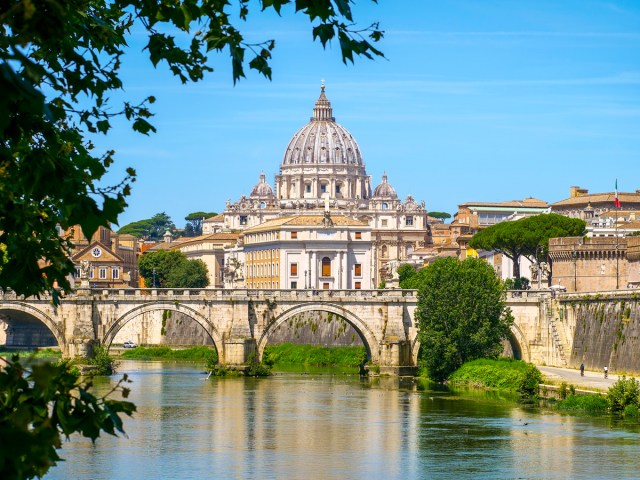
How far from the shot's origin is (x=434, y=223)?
197250 millimetres

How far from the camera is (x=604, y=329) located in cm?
5356

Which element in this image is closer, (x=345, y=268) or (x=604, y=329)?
(x=604, y=329)

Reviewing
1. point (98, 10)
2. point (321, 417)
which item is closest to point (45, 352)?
point (321, 417)

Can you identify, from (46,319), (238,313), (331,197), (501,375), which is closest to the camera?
(501,375)

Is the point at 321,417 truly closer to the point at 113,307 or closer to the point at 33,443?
the point at 113,307

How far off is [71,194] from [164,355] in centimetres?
7393

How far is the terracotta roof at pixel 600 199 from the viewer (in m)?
133

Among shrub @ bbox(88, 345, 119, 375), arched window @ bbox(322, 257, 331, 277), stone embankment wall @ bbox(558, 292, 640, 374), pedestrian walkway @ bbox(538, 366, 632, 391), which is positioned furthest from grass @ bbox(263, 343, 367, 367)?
arched window @ bbox(322, 257, 331, 277)

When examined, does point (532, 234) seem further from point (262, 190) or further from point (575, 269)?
point (262, 190)

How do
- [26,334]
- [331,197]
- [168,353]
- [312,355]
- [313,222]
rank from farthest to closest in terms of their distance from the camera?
1. [331,197]
2. [313,222]
3. [26,334]
4. [168,353]
5. [312,355]

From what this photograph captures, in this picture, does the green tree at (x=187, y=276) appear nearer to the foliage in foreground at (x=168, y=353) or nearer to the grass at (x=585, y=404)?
the foliage in foreground at (x=168, y=353)

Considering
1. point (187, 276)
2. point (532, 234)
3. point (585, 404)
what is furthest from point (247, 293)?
point (187, 276)

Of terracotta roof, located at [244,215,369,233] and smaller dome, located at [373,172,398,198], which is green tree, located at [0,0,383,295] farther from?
smaller dome, located at [373,172,398,198]

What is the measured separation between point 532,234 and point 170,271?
52.8m
